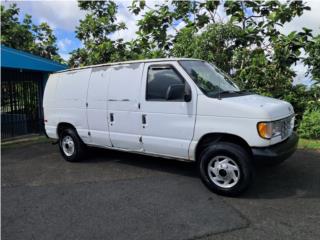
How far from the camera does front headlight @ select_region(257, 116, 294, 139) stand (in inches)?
185

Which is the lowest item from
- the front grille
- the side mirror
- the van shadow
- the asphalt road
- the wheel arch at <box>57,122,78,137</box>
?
the asphalt road

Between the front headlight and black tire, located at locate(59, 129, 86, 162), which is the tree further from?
the front headlight

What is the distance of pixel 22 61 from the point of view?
10.5 metres

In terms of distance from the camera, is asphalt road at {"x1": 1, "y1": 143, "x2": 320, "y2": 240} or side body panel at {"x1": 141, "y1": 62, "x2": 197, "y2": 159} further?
side body panel at {"x1": 141, "y1": 62, "x2": 197, "y2": 159}

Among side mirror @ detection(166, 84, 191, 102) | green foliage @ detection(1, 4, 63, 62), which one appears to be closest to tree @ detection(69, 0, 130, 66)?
green foliage @ detection(1, 4, 63, 62)

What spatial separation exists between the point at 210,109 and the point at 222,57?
5.95 m

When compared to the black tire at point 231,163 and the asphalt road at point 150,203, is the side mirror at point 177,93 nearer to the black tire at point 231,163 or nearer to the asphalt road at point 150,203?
the black tire at point 231,163

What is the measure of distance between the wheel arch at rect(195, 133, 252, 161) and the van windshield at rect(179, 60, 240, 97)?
25.6 inches

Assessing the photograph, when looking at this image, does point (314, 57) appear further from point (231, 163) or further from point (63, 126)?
point (63, 126)

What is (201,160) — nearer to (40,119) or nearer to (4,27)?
(40,119)

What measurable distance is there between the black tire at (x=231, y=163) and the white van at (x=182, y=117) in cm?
1

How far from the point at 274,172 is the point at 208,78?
2.14m

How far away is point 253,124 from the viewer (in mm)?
4750

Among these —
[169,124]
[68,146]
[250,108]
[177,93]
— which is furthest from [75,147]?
[250,108]
